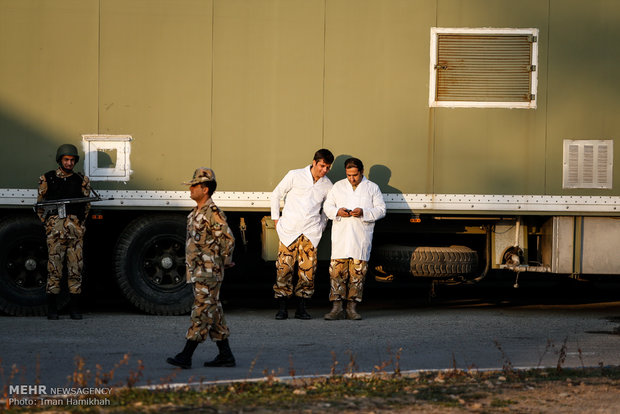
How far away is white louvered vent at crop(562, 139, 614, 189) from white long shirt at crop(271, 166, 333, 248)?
274 cm

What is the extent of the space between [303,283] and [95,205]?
2.47m

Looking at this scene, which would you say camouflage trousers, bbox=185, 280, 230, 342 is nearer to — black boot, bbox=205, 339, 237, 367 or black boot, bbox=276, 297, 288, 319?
black boot, bbox=205, 339, 237, 367

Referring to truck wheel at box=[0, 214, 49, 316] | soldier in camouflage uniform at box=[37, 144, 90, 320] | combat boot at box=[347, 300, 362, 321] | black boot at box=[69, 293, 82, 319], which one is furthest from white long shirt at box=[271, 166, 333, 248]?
truck wheel at box=[0, 214, 49, 316]

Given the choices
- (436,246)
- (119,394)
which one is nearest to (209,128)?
(436,246)

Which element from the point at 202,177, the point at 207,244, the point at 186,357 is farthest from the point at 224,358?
the point at 202,177

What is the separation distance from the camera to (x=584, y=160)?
412 inches

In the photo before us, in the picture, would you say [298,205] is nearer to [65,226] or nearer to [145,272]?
[145,272]

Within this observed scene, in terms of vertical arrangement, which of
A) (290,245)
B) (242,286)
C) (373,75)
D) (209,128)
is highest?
(373,75)

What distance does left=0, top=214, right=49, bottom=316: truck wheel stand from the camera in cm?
1041

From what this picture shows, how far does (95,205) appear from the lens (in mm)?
10367

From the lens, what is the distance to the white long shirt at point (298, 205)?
1016cm

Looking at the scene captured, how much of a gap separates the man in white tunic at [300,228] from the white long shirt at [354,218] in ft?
0.56

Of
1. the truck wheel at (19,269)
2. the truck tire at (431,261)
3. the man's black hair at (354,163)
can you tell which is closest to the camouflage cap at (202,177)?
the man's black hair at (354,163)

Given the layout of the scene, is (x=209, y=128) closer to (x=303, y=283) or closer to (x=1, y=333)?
(x=303, y=283)
